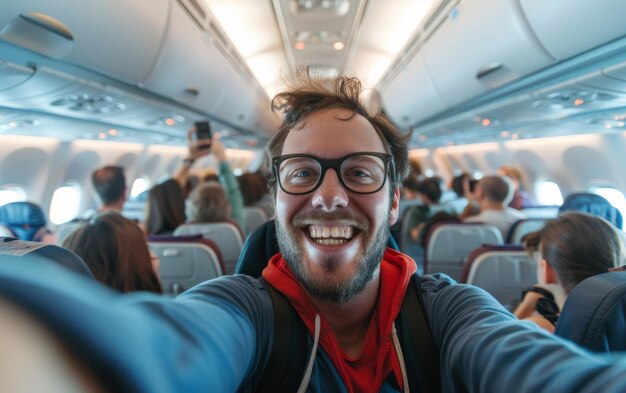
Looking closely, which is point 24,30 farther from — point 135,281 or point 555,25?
point 555,25

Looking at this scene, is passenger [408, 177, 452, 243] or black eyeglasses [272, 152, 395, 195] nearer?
black eyeglasses [272, 152, 395, 195]

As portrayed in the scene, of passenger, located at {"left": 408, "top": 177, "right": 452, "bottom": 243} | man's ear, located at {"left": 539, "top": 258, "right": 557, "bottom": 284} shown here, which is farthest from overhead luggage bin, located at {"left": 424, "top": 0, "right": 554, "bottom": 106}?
man's ear, located at {"left": 539, "top": 258, "right": 557, "bottom": 284}

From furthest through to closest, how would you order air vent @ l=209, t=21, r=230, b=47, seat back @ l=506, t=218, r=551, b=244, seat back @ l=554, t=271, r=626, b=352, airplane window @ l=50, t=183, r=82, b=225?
airplane window @ l=50, t=183, r=82, b=225 < air vent @ l=209, t=21, r=230, b=47 < seat back @ l=506, t=218, r=551, b=244 < seat back @ l=554, t=271, r=626, b=352

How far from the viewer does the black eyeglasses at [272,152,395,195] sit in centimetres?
127

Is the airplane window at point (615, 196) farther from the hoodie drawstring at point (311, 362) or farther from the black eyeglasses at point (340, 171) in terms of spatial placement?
the hoodie drawstring at point (311, 362)

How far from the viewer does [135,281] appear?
1838mm

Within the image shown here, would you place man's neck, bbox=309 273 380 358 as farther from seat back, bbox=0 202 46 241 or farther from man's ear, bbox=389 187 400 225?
seat back, bbox=0 202 46 241

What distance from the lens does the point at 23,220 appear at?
11.0 feet

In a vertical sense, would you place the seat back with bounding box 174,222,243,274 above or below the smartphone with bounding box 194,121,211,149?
below

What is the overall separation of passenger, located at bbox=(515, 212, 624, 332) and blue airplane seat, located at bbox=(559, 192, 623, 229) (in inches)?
41.1

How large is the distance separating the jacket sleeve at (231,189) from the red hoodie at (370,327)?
107 inches

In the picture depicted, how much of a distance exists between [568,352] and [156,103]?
428cm

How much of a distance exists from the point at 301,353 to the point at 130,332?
2.80 ft

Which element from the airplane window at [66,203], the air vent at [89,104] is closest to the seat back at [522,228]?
the air vent at [89,104]
